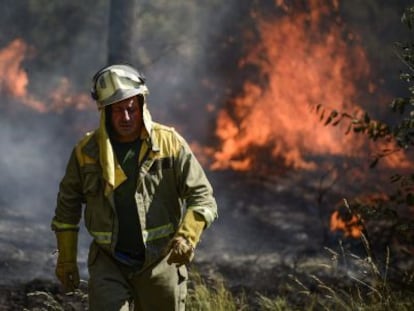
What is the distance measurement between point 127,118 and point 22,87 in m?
11.2

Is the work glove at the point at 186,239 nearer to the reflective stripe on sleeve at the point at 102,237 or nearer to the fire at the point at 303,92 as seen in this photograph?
the reflective stripe on sleeve at the point at 102,237

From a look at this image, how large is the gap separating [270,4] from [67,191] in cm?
951

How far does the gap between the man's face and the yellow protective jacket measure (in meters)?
0.06

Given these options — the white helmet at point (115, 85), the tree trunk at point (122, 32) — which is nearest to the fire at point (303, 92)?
the tree trunk at point (122, 32)

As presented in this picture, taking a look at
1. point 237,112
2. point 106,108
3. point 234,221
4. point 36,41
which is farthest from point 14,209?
point 106,108

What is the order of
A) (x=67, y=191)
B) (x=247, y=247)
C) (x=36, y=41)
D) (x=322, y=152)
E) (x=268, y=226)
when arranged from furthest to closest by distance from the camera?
(x=36, y=41) < (x=322, y=152) < (x=268, y=226) < (x=247, y=247) < (x=67, y=191)

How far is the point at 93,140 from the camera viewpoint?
153 inches

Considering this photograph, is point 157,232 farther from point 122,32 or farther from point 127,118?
point 122,32

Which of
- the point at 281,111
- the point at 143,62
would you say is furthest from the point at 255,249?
the point at 143,62

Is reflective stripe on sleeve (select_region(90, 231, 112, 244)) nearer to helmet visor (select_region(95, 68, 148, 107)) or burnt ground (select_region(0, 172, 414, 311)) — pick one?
helmet visor (select_region(95, 68, 148, 107))

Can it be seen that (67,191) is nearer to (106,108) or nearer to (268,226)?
(106,108)

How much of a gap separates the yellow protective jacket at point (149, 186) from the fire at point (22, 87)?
10287 mm

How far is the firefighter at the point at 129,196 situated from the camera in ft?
12.5

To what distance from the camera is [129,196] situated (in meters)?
3.82
